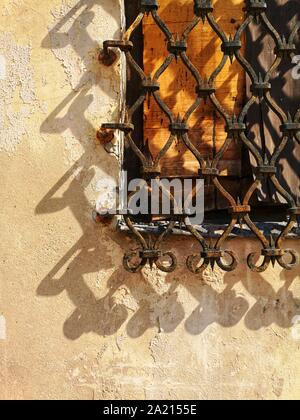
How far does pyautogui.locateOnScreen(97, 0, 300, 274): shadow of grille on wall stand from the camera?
1.99 m

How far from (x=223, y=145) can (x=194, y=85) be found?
0.30m

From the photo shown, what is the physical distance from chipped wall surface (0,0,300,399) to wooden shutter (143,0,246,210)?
0.59ft

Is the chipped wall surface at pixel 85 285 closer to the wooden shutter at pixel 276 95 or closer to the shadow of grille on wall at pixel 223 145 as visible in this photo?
the shadow of grille on wall at pixel 223 145

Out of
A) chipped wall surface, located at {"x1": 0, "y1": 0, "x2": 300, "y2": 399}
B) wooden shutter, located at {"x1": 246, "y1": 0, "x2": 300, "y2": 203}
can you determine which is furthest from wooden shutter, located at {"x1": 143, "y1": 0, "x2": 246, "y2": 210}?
chipped wall surface, located at {"x1": 0, "y1": 0, "x2": 300, "y2": 399}

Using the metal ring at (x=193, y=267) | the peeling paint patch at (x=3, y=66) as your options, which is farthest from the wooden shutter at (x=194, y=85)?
the peeling paint patch at (x=3, y=66)

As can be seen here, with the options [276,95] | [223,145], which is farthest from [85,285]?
[276,95]

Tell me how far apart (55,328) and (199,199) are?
62 centimetres

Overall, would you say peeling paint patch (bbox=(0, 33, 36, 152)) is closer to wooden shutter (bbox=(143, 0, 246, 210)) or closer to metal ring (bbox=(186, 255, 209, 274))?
wooden shutter (bbox=(143, 0, 246, 210))

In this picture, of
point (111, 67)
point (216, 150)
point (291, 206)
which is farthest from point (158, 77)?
point (291, 206)

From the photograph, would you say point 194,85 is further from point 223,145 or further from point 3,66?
point 3,66

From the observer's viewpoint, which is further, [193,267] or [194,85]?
[194,85]

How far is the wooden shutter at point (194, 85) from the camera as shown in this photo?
2.20 meters

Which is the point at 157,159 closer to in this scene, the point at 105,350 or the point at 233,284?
the point at 233,284

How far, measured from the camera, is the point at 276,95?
2178 mm
